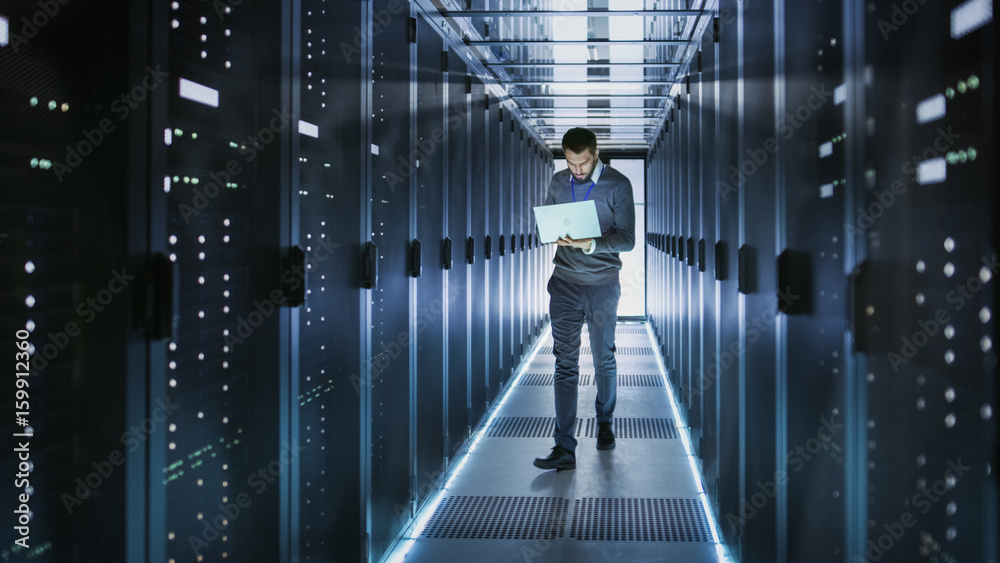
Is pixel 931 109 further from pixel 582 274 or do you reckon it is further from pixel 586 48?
pixel 586 48

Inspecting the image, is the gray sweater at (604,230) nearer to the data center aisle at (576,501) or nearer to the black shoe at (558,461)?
the black shoe at (558,461)

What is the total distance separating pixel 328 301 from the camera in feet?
7.92

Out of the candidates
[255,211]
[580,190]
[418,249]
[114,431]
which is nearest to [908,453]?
[114,431]

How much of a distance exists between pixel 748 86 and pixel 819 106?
0.88 meters

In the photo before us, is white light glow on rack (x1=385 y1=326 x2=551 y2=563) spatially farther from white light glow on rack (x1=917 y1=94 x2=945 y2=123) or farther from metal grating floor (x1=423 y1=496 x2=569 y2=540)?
white light glow on rack (x1=917 y1=94 x2=945 y2=123)

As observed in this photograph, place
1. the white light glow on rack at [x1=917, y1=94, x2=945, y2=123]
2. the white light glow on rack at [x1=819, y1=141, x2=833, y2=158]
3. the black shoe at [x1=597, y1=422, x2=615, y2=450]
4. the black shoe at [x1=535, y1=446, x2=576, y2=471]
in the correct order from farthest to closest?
the black shoe at [x1=597, y1=422, x2=615, y2=450], the black shoe at [x1=535, y1=446, x2=576, y2=471], the white light glow on rack at [x1=819, y1=141, x2=833, y2=158], the white light glow on rack at [x1=917, y1=94, x2=945, y2=123]

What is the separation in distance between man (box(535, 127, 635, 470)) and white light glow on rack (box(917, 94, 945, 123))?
9.01 ft

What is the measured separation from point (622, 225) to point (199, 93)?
2872 millimetres

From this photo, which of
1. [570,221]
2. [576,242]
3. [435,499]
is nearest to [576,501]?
[435,499]

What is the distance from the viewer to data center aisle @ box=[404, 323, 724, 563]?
320 centimetres

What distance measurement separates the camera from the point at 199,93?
1.64 meters

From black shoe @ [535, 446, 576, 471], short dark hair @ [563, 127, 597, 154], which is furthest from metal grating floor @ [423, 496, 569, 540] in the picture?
short dark hair @ [563, 127, 597, 154]

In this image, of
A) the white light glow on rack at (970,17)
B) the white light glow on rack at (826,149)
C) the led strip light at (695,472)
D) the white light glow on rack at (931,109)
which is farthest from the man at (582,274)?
the white light glow on rack at (970,17)

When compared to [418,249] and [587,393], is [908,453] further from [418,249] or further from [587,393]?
[587,393]
